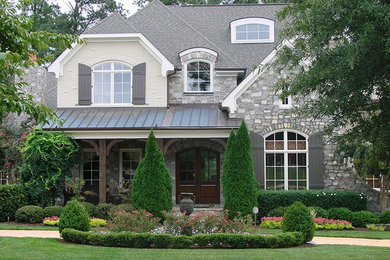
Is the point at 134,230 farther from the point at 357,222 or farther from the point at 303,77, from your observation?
the point at 357,222

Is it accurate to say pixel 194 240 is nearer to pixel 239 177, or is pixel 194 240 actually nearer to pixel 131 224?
pixel 131 224

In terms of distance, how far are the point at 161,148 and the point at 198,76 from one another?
3.72m

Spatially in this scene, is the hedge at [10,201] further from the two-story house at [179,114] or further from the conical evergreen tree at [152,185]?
the conical evergreen tree at [152,185]

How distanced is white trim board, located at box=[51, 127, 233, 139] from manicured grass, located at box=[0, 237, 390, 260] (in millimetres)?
6456

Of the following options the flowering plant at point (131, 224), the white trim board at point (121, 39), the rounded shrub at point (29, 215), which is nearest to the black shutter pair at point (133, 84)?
the white trim board at point (121, 39)

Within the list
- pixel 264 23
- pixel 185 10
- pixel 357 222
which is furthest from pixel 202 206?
pixel 185 10

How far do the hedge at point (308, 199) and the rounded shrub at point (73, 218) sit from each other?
6326 mm

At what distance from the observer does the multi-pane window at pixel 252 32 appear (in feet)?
72.6

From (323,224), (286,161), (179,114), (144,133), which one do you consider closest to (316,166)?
(286,161)

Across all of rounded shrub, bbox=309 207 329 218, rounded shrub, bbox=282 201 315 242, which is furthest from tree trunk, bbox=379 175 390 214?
rounded shrub, bbox=282 201 315 242

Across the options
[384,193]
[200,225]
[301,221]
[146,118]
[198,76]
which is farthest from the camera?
[198,76]

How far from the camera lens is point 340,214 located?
50.2 feet

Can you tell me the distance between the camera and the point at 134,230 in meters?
11.8

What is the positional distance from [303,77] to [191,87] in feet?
36.0
